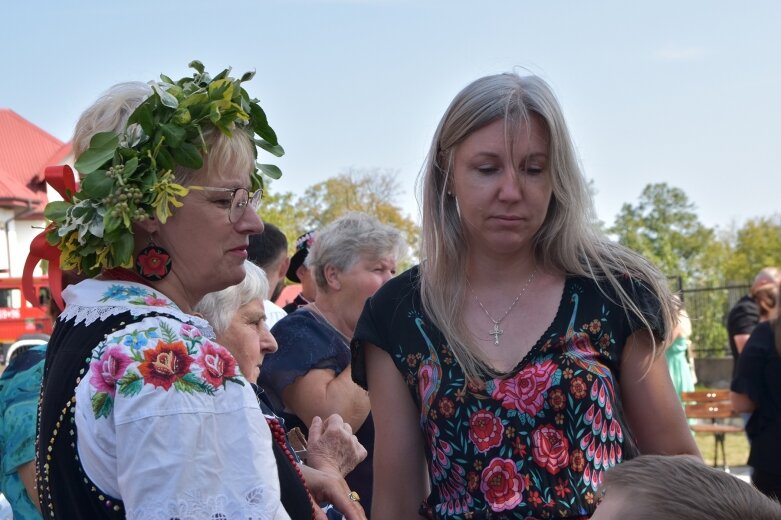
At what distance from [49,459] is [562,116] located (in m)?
1.54

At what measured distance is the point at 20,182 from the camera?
38.8m

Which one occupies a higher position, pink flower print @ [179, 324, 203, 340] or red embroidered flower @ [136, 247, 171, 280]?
red embroidered flower @ [136, 247, 171, 280]

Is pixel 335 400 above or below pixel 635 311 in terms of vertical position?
below

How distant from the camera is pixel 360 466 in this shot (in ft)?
A: 12.1

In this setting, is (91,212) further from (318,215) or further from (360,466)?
(318,215)

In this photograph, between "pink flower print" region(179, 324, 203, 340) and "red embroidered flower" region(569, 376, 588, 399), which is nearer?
"pink flower print" region(179, 324, 203, 340)

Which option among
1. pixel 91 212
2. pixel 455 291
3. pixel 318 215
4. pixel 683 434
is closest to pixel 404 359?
pixel 455 291

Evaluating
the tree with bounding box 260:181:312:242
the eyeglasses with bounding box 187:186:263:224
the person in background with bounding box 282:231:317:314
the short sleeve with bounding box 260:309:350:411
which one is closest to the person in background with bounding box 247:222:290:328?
the person in background with bounding box 282:231:317:314

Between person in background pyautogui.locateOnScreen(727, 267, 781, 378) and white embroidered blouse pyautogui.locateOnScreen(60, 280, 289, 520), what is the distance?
21.0ft

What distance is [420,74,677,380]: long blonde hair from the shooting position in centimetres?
246

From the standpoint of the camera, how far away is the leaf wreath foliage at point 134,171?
6.25 ft

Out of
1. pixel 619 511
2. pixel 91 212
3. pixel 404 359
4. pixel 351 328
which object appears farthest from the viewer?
pixel 351 328

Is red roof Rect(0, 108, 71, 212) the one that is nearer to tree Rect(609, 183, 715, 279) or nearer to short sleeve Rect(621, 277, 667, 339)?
tree Rect(609, 183, 715, 279)

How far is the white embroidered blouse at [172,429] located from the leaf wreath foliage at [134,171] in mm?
218
